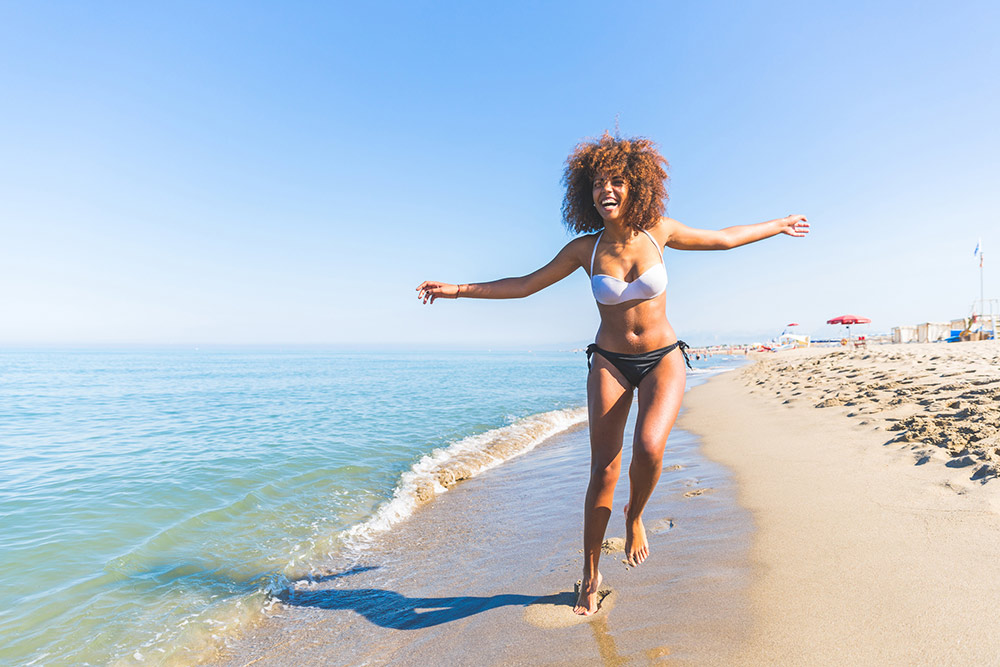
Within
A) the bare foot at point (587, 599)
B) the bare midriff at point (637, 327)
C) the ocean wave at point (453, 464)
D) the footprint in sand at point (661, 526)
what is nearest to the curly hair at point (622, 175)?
the bare midriff at point (637, 327)

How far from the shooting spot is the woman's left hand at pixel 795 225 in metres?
3.62

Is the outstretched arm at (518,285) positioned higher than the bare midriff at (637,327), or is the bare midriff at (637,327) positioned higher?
the outstretched arm at (518,285)

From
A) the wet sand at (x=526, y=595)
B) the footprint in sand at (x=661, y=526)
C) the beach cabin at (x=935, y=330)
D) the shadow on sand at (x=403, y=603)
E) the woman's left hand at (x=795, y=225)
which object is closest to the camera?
the wet sand at (x=526, y=595)

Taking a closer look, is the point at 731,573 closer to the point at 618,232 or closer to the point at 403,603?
the point at 618,232

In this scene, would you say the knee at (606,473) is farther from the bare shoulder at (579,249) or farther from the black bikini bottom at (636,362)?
the bare shoulder at (579,249)

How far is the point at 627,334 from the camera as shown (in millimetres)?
3082

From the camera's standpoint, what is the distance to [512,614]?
10.8 feet

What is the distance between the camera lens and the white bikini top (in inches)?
120

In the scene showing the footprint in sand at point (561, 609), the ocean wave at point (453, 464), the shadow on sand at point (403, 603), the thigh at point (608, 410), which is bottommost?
the ocean wave at point (453, 464)

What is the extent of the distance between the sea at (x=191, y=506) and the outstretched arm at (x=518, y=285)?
3.12 m

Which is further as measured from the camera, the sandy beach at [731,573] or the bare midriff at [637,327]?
the bare midriff at [637,327]

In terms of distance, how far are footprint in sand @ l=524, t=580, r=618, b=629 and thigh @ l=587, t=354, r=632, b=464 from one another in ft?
2.98

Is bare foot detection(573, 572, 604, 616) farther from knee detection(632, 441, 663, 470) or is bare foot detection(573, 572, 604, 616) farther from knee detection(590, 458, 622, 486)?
knee detection(632, 441, 663, 470)

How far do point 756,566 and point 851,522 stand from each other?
3.39 feet
